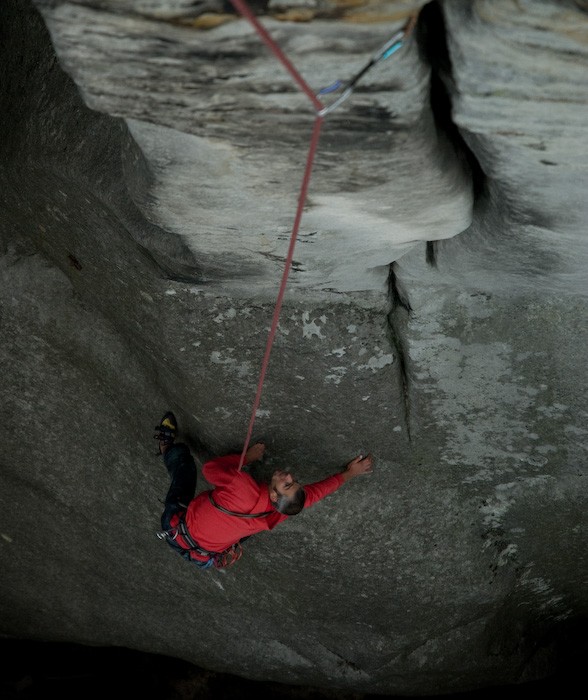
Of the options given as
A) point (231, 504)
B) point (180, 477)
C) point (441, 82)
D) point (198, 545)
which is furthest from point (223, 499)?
point (441, 82)

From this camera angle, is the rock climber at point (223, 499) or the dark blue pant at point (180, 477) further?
the dark blue pant at point (180, 477)

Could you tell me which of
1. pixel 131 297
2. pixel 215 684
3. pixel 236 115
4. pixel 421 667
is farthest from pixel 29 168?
pixel 215 684

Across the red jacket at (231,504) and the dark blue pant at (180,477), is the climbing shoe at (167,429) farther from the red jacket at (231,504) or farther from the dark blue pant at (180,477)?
the red jacket at (231,504)

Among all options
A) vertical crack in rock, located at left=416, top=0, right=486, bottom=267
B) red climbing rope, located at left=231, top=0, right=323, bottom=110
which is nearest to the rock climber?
vertical crack in rock, located at left=416, top=0, right=486, bottom=267

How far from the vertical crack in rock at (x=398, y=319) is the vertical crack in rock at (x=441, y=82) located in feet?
1.84

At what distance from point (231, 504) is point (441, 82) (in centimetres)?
157

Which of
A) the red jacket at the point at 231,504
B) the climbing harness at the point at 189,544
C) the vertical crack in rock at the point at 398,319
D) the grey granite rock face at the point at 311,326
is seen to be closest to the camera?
the grey granite rock face at the point at 311,326

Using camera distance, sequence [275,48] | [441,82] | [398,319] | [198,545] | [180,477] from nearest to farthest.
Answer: [275,48] < [441,82] < [398,319] < [198,545] < [180,477]

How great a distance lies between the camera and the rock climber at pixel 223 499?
8.66 ft

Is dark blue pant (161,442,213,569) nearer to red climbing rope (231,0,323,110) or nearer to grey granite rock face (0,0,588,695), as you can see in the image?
grey granite rock face (0,0,588,695)

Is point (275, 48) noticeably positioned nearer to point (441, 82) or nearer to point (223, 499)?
point (441, 82)

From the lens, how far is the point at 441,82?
5.43 ft

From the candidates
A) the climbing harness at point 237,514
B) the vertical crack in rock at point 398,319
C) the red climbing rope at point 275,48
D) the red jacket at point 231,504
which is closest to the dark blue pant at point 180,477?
the red jacket at point 231,504

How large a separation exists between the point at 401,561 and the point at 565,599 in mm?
1052
